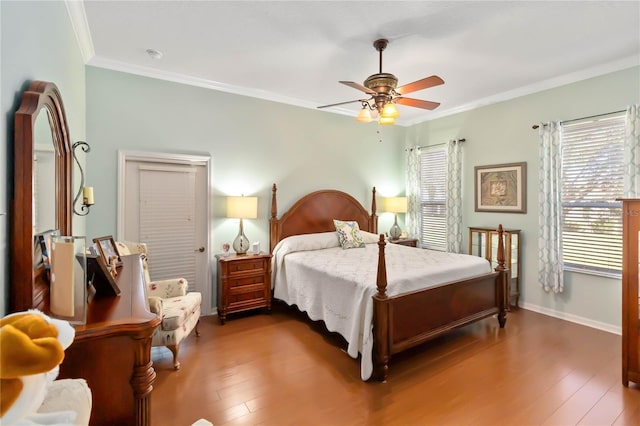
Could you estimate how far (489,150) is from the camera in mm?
4461

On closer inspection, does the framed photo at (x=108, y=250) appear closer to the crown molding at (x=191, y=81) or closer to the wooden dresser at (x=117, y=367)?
the wooden dresser at (x=117, y=367)

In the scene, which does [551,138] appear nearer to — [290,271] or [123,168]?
[290,271]

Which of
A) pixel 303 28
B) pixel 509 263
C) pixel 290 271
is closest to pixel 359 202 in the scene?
pixel 290 271

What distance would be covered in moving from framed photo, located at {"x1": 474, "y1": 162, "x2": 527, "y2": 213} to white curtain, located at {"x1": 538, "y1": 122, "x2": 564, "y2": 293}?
27cm

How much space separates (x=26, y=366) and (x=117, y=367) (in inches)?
27.5

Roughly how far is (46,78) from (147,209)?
2.00 m

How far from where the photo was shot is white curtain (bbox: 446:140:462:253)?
474 centimetres

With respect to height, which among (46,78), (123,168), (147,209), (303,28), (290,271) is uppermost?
(303,28)

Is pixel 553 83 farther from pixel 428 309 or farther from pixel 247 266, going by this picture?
pixel 247 266

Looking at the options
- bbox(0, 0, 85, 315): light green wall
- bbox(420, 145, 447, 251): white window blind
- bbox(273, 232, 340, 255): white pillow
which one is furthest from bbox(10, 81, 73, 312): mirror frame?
bbox(420, 145, 447, 251): white window blind

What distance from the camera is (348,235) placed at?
14.6 ft

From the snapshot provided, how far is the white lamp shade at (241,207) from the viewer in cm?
377

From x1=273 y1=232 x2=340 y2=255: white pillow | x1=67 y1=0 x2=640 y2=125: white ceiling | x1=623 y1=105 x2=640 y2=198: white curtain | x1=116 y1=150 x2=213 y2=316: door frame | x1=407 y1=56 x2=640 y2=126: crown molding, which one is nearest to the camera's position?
x1=67 y1=0 x2=640 y2=125: white ceiling

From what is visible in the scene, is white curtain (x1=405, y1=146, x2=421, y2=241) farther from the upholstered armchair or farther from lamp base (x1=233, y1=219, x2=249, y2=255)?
the upholstered armchair
